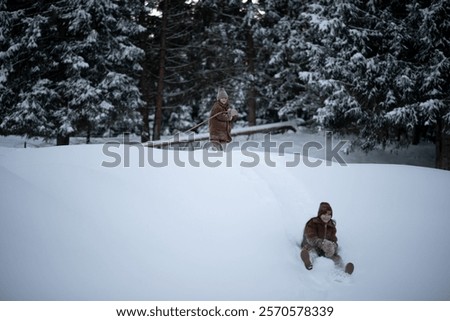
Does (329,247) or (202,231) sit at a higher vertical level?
(202,231)

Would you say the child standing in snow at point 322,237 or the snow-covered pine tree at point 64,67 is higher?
the snow-covered pine tree at point 64,67

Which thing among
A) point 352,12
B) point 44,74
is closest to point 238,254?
point 352,12

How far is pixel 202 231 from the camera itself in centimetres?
526

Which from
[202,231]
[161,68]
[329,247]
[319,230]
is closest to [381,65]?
[319,230]

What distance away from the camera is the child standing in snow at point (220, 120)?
852 centimetres

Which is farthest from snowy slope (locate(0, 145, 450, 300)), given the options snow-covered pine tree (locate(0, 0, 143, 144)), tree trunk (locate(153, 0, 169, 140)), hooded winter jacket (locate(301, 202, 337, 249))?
tree trunk (locate(153, 0, 169, 140))

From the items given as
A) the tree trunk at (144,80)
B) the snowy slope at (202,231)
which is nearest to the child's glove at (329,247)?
the snowy slope at (202,231)

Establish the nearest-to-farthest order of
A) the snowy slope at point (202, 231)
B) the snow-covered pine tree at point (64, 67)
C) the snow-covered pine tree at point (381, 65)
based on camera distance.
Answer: the snowy slope at point (202, 231)
the snow-covered pine tree at point (381, 65)
the snow-covered pine tree at point (64, 67)

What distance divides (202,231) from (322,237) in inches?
75.5

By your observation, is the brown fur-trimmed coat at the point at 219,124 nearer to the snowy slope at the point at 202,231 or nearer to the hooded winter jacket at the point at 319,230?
the snowy slope at the point at 202,231

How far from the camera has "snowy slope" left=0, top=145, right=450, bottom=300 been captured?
170 inches

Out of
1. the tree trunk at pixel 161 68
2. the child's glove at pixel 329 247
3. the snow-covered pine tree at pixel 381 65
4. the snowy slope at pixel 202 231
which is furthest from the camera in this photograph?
the tree trunk at pixel 161 68

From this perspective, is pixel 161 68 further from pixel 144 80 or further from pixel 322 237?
pixel 322 237

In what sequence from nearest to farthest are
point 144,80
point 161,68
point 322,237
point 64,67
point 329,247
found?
point 329,247, point 322,237, point 64,67, point 161,68, point 144,80
